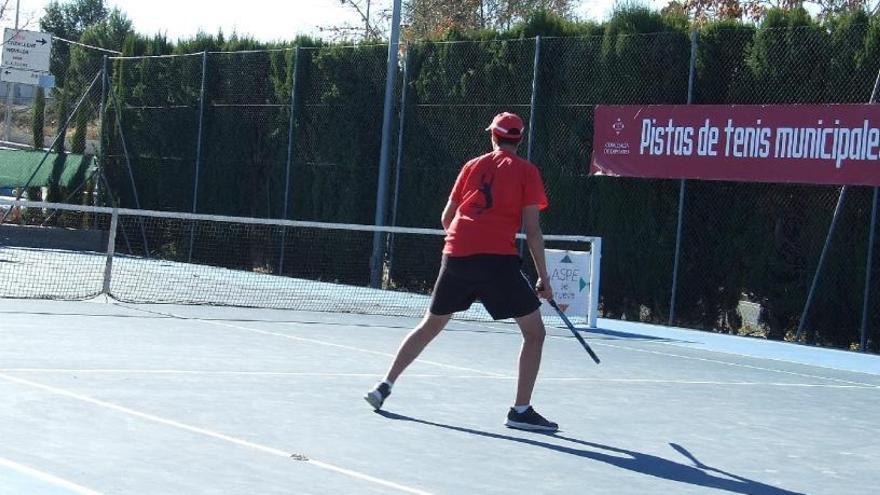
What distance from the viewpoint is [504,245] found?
8617 millimetres

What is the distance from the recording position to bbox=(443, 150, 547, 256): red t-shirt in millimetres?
8531

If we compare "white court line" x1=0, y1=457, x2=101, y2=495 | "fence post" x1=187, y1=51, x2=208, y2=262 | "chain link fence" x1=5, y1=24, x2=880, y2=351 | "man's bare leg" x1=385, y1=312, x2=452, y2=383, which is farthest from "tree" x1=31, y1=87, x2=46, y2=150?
"white court line" x1=0, y1=457, x2=101, y2=495

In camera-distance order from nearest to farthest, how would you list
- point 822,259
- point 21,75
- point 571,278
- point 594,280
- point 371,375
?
point 371,375, point 822,259, point 594,280, point 571,278, point 21,75

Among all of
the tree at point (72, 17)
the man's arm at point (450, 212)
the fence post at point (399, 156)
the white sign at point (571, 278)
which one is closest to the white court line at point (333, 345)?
the man's arm at point (450, 212)

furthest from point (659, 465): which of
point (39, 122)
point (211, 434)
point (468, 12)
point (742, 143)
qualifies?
point (468, 12)

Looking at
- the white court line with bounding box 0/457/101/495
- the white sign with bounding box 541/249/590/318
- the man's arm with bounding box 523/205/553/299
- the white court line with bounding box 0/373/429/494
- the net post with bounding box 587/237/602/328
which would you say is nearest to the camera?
the white court line with bounding box 0/457/101/495

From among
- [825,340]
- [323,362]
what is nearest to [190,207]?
[825,340]

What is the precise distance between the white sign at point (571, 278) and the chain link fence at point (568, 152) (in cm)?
155

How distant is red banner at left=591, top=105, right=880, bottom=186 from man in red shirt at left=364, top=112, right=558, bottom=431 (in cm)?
865

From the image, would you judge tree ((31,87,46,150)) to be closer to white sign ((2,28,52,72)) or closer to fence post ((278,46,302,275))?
white sign ((2,28,52,72))

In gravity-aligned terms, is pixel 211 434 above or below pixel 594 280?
below

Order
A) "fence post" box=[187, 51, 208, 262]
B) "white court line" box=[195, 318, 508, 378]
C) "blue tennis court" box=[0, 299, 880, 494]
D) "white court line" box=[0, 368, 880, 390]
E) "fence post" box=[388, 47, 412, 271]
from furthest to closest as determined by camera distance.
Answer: "fence post" box=[187, 51, 208, 262]
"fence post" box=[388, 47, 412, 271]
"white court line" box=[195, 318, 508, 378]
"white court line" box=[0, 368, 880, 390]
"blue tennis court" box=[0, 299, 880, 494]

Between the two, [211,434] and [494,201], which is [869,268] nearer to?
[494,201]

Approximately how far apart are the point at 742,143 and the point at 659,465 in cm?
1043
